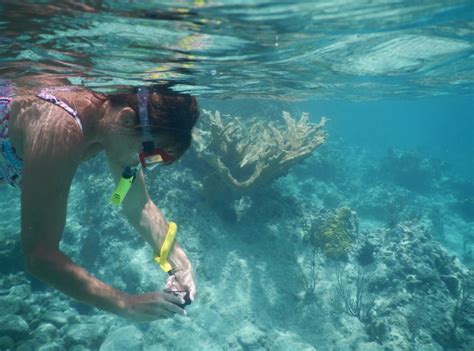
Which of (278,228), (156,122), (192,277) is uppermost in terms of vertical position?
(156,122)

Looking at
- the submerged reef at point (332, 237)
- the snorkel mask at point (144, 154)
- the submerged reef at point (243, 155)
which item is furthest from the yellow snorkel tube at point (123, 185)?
the submerged reef at point (332, 237)

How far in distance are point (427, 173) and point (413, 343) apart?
2244cm

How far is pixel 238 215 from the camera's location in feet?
34.7

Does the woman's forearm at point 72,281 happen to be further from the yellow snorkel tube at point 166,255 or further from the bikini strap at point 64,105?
the bikini strap at point 64,105

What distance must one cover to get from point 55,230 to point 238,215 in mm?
8294

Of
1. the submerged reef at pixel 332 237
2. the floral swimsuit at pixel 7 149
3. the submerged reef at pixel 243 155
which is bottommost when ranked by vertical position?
the submerged reef at pixel 332 237

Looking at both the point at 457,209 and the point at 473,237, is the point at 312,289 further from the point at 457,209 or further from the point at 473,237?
the point at 457,209

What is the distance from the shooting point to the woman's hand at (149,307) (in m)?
2.59

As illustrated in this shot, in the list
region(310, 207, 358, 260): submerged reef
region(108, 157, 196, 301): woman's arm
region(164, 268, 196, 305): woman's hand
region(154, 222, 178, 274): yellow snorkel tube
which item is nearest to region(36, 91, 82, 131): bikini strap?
region(108, 157, 196, 301): woman's arm

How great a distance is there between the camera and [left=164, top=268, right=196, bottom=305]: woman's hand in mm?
2938

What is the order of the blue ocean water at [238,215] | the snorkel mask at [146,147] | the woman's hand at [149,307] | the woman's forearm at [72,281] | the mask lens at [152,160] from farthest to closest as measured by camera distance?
1. the blue ocean water at [238,215]
2. the mask lens at [152,160]
3. the snorkel mask at [146,147]
4. the woman's hand at [149,307]
5. the woman's forearm at [72,281]

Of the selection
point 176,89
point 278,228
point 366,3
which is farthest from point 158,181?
point 366,3

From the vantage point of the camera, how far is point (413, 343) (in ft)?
24.2

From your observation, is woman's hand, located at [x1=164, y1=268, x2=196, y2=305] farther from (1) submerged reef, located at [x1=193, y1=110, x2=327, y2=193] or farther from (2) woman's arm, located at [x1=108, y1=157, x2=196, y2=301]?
(1) submerged reef, located at [x1=193, y1=110, x2=327, y2=193]
